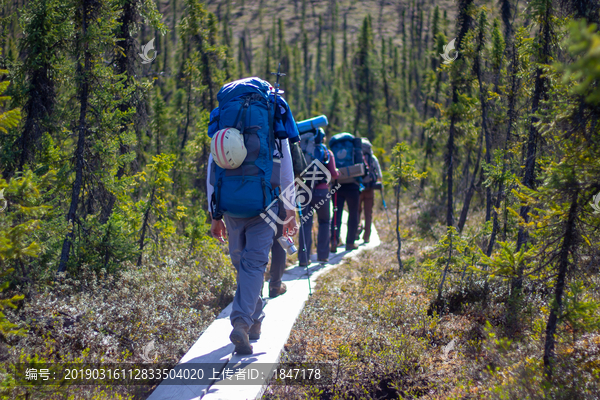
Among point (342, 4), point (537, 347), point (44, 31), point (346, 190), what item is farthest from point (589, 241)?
point (342, 4)

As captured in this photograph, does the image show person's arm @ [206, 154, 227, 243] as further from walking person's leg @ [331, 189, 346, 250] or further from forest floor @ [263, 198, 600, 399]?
walking person's leg @ [331, 189, 346, 250]

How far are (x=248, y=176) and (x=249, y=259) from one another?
82 centimetres

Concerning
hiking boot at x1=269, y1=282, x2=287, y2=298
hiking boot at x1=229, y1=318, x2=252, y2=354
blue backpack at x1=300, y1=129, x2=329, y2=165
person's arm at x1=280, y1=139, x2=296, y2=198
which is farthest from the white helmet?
blue backpack at x1=300, y1=129, x2=329, y2=165

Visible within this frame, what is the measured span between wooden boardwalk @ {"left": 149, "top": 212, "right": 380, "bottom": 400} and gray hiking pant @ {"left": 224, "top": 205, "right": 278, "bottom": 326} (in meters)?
0.43

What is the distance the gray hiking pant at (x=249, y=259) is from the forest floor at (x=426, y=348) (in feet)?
2.42

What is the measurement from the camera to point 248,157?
13.0ft

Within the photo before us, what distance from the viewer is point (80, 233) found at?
611cm

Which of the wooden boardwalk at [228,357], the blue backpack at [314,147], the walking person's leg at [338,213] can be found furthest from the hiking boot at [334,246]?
the wooden boardwalk at [228,357]

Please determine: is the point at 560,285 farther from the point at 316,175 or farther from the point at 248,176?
the point at 316,175

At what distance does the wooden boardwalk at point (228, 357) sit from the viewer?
139 inches

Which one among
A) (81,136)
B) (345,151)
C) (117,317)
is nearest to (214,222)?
(117,317)

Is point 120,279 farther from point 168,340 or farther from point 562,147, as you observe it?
point 562,147

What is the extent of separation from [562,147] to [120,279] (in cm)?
515

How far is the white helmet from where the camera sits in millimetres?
3793
